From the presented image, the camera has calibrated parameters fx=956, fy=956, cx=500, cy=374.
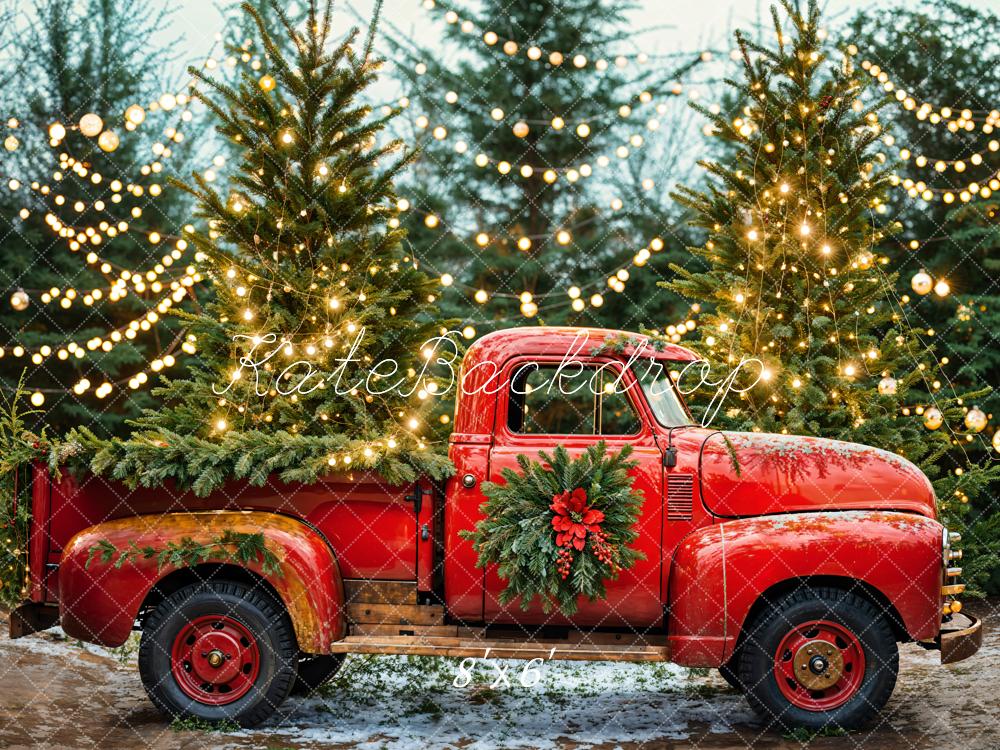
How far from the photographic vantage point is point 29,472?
5770 mm

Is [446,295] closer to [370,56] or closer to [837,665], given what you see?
[370,56]

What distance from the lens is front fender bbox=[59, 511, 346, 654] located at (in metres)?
5.45

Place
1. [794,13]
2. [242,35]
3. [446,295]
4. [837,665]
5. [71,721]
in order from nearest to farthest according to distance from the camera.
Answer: [837,665]
[71,721]
[794,13]
[446,295]
[242,35]

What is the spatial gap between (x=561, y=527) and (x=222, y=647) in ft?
6.94

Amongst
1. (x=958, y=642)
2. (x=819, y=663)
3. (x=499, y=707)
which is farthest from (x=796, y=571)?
(x=499, y=707)

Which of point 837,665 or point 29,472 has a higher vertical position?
point 29,472

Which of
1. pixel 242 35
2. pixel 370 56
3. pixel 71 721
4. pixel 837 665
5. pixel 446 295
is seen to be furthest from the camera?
pixel 242 35

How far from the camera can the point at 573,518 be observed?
5352 mm

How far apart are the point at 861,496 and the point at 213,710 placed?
404cm

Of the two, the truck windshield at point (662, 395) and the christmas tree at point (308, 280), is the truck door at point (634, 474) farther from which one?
the christmas tree at point (308, 280)

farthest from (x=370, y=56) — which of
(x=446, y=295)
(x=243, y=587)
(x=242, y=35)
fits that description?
(x=242, y=35)

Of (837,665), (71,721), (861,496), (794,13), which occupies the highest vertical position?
(794,13)

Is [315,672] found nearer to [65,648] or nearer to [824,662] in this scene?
[65,648]

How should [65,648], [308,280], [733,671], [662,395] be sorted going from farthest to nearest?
[65,648] → [308,280] → [733,671] → [662,395]
